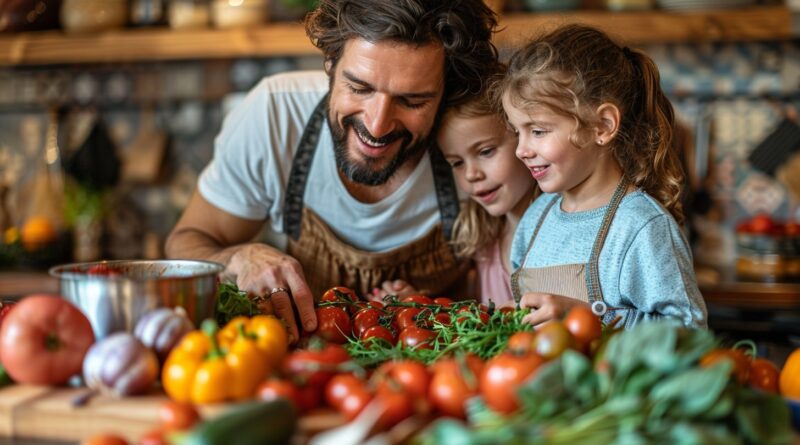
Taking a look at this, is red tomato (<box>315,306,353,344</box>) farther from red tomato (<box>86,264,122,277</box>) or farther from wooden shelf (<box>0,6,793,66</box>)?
wooden shelf (<box>0,6,793,66</box>)

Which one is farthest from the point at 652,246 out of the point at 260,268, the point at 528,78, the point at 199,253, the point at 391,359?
the point at 199,253

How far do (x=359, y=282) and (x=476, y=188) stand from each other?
495 mm

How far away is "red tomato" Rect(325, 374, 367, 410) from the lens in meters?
1.20

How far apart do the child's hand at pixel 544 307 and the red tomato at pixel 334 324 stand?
351 mm

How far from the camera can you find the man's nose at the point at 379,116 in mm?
2211

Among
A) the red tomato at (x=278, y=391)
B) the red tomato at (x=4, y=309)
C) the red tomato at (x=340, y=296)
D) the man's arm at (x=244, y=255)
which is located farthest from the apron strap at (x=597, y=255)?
the red tomato at (x=4, y=309)

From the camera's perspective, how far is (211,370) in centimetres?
120

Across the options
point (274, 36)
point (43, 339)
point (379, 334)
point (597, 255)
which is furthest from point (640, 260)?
point (274, 36)

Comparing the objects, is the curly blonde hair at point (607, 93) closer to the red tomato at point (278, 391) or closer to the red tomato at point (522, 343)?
the red tomato at point (522, 343)

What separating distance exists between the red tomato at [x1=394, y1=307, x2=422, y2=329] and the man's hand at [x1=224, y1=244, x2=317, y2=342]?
0.17 meters

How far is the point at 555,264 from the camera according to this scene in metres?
2.15

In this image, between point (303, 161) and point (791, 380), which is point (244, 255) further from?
point (791, 380)

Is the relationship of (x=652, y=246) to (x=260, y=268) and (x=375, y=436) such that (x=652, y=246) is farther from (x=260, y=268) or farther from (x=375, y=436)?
(x=375, y=436)

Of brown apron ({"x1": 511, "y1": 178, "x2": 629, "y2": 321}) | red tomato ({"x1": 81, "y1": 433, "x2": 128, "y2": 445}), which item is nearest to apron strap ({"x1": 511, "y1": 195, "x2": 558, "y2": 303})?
brown apron ({"x1": 511, "y1": 178, "x2": 629, "y2": 321})
